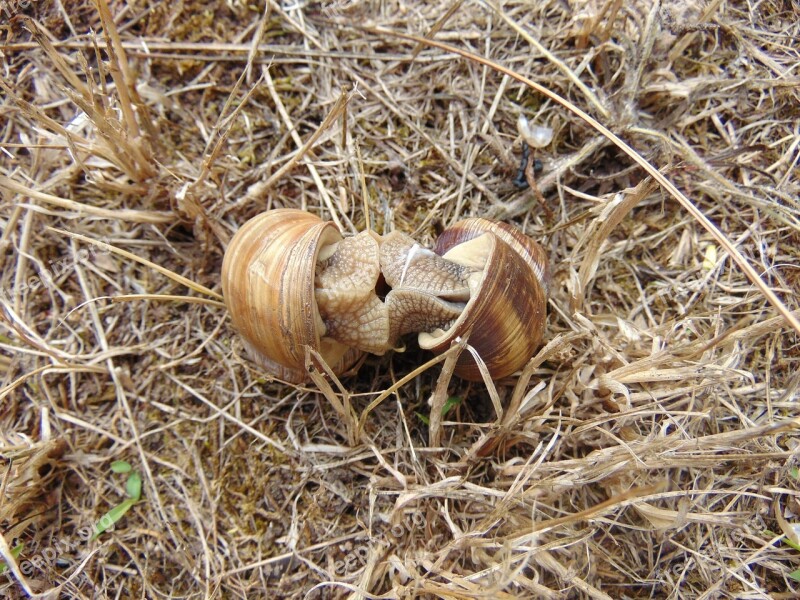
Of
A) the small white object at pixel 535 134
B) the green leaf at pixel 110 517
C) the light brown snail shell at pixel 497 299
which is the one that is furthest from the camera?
the small white object at pixel 535 134

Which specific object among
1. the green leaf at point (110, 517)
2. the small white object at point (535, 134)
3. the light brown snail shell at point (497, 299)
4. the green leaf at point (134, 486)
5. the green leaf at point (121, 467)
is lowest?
the green leaf at point (110, 517)

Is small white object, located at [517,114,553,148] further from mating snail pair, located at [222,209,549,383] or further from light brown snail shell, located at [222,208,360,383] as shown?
light brown snail shell, located at [222,208,360,383]

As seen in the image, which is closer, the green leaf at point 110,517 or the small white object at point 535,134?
the green leaf at point 110,517

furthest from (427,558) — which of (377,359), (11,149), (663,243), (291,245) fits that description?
(11,149)

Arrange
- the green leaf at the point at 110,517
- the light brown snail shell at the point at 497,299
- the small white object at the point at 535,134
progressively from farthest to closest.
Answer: the small white object at the point at 535,134, the green leaf at the point at 110,517, the light brown snail shell at the point at 497,299

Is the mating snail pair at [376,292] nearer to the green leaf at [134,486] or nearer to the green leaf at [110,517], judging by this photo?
the green leaf at [134,486]

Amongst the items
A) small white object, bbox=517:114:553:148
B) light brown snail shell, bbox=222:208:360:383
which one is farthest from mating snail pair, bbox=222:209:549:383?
small white object, bbox=517:114:553:148

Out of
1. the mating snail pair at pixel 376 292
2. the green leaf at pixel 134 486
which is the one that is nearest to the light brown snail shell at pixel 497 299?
the mating snail pair at pixel 376 292

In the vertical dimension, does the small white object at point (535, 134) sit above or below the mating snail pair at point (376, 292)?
above
